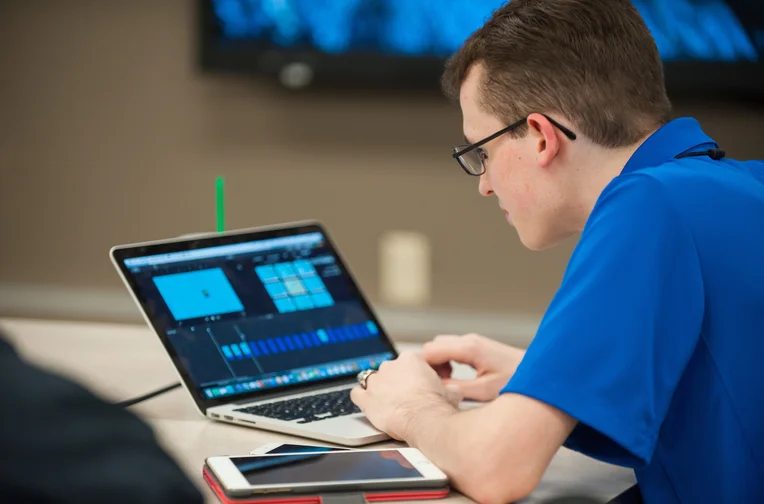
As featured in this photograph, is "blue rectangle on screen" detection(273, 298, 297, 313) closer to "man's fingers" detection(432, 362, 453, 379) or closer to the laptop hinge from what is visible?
the laptop hinge

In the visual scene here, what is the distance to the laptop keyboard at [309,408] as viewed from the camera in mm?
1357

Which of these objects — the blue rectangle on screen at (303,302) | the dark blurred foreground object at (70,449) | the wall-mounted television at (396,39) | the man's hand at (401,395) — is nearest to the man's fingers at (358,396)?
the man's hand at (401,395)

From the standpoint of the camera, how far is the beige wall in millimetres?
3404

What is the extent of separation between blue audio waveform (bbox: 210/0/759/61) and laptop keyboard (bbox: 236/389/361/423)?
1.95 meters

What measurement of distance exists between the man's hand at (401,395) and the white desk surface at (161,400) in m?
0.04

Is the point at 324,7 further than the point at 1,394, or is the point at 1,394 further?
the point at 324,7

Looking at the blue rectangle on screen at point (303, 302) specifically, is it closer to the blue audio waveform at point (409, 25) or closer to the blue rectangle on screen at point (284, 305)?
the blue rectangle on screen at point (284, 305)

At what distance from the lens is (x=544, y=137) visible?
126 centimetres

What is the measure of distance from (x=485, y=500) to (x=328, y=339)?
53cm

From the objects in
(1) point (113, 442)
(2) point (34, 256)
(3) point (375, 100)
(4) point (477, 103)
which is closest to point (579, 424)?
(4) point (477, 103)

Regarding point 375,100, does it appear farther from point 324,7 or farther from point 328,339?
point 328,339

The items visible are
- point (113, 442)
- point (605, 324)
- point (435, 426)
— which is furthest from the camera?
point (435, 426)

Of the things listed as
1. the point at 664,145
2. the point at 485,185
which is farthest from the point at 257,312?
the point at 664,145

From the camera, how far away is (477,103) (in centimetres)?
133
